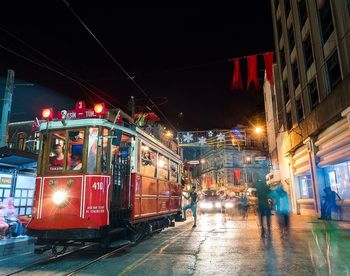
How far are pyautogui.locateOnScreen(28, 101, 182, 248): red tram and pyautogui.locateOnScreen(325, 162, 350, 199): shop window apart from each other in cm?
1024

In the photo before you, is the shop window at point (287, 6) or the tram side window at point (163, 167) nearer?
the tram side window at point (163, 167)

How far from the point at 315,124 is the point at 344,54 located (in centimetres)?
439

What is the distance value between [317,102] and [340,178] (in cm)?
429

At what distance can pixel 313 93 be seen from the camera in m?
16.8

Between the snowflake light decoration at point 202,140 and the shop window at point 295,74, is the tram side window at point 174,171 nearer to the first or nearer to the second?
the shop window at point 295,74

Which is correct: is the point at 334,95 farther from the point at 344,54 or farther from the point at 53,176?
the point at 53,176

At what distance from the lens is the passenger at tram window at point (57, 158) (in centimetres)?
752

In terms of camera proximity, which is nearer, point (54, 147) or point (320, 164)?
point (54, 147)

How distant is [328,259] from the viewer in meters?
6.15

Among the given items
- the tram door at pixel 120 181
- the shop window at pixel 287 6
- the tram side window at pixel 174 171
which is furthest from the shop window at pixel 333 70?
the tram door at pixel 120 181

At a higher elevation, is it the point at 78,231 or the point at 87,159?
the point at 87,159

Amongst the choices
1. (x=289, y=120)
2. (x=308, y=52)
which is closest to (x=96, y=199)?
(x=308, y=52)

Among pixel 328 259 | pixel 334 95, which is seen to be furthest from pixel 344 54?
pixel 328 259

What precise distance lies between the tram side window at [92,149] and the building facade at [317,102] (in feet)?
31.8
